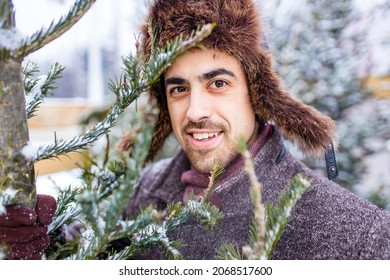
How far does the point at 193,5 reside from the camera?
4.10 ft

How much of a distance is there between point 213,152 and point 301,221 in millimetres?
370

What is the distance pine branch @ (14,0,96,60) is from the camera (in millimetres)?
677

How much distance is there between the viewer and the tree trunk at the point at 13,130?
0.68m

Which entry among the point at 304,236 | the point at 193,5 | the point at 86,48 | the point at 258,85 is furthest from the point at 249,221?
the point at 86,48

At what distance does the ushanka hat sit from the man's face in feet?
0.12

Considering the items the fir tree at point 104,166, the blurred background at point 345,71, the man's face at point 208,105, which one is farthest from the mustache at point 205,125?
the blurred background at point 345,71

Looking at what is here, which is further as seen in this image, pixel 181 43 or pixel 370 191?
pixel 370 191

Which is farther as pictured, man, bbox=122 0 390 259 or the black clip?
the black clip

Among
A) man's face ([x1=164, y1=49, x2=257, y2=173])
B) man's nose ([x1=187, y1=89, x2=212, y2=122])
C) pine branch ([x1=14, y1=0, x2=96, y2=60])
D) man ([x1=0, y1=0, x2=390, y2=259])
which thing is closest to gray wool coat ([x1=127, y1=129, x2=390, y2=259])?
man ([x1=0, y1=0, x2=390, y2=259])

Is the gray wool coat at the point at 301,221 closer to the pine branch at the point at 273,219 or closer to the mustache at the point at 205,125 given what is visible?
the mustache at the point at 205,125

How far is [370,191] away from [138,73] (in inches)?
81.1

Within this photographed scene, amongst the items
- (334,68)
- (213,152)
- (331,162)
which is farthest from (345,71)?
(213,152)

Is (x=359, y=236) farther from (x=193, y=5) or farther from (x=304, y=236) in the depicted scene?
(x=193, y=5)

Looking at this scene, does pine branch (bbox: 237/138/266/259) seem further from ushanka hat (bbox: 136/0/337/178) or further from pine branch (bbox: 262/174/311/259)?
ushanka hat (bbox: 136/0/337/178)
